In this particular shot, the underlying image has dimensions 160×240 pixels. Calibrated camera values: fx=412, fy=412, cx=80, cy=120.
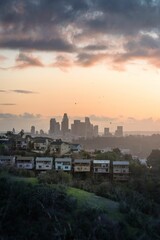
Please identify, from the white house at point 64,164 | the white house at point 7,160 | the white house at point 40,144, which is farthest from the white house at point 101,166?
the white house at point 40,144

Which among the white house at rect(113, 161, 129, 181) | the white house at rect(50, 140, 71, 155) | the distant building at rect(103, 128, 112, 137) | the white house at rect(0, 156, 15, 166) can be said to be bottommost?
the white house at rect(113, 161, 129, 181)

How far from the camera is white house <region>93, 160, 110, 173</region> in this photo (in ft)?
94.3

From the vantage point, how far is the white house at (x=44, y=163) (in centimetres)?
2912

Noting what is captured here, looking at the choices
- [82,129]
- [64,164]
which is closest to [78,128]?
[82,129]

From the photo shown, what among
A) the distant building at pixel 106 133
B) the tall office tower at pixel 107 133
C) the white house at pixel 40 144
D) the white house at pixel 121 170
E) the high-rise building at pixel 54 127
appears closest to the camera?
the white house at pixel 121 170

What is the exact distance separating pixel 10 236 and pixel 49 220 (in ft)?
6.04

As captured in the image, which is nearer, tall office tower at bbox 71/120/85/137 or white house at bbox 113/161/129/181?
white house at bbox 113/161/129/181

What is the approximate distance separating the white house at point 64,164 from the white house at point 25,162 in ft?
5.84

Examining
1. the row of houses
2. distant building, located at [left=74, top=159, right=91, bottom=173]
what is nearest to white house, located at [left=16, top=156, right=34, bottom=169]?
the row of houses

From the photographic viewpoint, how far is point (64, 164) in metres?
29.7

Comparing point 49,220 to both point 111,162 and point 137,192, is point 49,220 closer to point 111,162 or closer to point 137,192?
point 137,192

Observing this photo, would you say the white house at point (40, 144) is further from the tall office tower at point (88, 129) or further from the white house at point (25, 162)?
the tall office tower at point (88, 129)

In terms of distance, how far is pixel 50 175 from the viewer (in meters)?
24.3

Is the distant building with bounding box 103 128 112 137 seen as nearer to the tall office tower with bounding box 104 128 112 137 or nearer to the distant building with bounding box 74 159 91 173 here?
the tall office tower with bounding box 104 128 112 137
